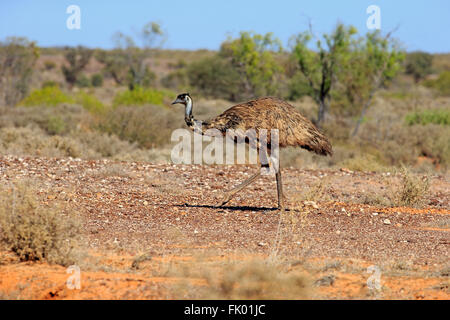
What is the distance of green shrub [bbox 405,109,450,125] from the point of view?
25.3m

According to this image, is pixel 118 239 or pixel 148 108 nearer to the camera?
pixel 118 239

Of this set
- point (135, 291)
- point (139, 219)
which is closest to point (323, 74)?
point (139, 219)

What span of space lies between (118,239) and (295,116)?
3625 millimetres

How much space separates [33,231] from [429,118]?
22.1m

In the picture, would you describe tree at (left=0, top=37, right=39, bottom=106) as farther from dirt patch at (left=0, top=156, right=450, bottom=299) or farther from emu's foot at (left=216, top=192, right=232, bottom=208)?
emu's foot at (left=216, top=192, right=232, bottom=208)

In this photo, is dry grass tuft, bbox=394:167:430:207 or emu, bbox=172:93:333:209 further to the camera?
dry grass tuft, bbox=394:167:430:207

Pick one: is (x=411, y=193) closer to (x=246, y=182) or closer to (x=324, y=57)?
(x=246, y=182)

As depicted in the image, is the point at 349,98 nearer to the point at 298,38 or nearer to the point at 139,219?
the point at 298,38

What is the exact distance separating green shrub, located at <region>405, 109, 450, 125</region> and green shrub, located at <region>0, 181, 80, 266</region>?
835 inches

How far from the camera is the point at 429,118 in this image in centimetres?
2566

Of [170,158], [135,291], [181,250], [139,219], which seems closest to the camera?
[135,291]

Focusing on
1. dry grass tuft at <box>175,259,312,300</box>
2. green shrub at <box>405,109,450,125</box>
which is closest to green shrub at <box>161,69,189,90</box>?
green shrub at <box>405,109,450,125</box>

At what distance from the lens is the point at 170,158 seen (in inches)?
610

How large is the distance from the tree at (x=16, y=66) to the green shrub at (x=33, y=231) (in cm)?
2398
